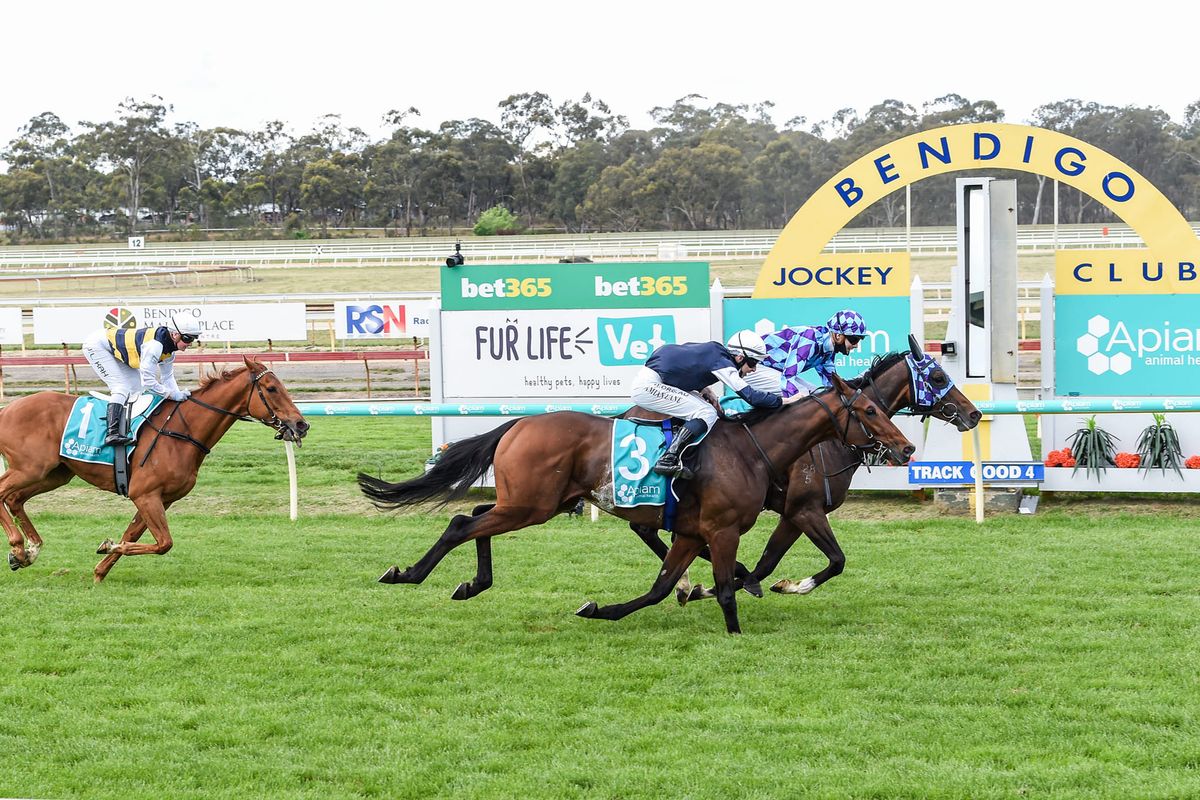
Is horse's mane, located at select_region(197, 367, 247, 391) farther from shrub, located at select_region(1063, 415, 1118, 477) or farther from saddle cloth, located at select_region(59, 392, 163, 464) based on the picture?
shrub, located at select_region(1063, 415, 1118, 477)

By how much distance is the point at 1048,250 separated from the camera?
4041cm

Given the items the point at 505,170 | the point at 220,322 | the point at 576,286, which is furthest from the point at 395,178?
the point at 576,286

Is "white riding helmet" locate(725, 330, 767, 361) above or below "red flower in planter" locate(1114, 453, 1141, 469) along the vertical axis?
above

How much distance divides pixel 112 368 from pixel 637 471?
3867mm

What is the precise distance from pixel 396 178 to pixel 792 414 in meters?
65.8

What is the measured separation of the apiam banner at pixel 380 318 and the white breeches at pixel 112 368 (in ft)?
45.4

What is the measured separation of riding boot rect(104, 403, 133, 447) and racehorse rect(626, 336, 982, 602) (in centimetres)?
317

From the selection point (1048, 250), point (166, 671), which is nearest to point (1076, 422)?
point (166, 671)

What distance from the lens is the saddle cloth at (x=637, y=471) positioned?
654 centimetres

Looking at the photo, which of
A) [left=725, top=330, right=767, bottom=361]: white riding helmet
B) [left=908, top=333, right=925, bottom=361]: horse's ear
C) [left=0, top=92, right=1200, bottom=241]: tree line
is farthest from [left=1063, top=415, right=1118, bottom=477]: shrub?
[left=0, top=92, right=1200, bottom=241]: tree line

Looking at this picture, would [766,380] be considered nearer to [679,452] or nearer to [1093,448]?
[679,452]

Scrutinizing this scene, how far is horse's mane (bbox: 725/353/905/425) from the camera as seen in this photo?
6801 millimetres

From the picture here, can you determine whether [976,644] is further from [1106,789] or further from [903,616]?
[1106,789]

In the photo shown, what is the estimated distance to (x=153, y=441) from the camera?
806 cm
